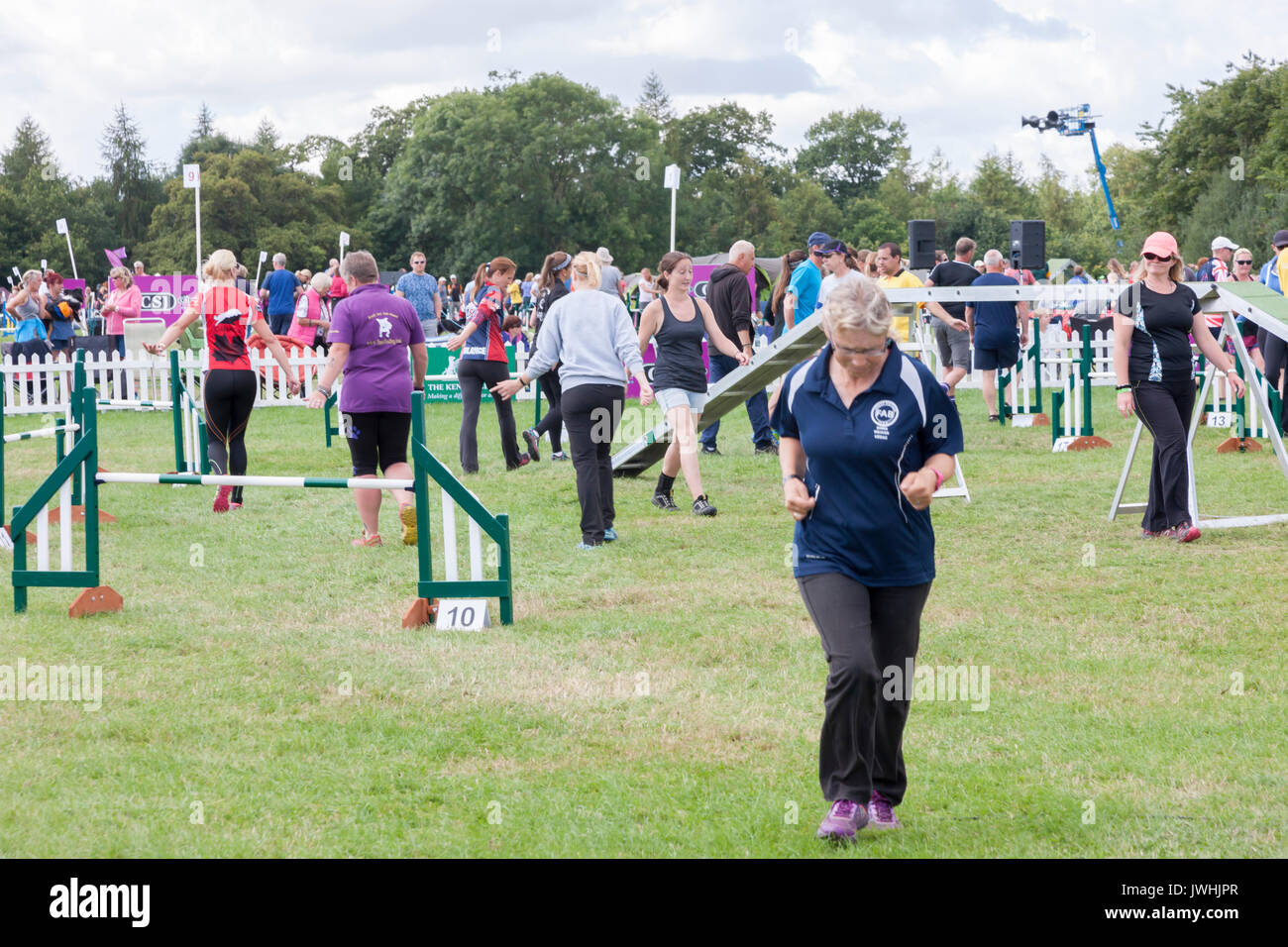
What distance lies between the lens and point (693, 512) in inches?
431

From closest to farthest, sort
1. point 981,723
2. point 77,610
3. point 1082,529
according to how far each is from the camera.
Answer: point 981,723
point 77,610
point 1082,529

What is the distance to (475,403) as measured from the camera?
1327 centimetres

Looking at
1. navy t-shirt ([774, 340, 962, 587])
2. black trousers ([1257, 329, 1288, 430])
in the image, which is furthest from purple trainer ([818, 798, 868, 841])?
black trousers ([1257, 329, 1288, 430])

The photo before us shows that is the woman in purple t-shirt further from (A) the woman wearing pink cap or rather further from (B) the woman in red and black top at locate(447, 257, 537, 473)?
(A) the woman wearing pink cap

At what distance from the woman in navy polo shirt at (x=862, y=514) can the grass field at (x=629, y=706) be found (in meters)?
0.31

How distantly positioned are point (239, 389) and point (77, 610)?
3.89 metres

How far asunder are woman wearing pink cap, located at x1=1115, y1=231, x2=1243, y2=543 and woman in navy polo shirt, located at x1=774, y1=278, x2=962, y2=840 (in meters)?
5.15

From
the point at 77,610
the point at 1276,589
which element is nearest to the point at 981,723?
the point at 1276,589

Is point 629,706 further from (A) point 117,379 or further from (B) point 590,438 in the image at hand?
(A) point 117,379

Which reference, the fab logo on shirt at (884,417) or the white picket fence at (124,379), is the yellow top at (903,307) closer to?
the white picket fence at (124,379)

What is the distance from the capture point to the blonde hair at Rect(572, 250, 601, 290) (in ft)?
31.6

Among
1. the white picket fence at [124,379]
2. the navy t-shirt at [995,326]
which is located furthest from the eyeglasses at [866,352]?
the white picket fence at [124,379]

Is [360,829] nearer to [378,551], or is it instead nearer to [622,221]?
[378,551]

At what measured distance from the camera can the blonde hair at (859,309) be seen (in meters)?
4.32
